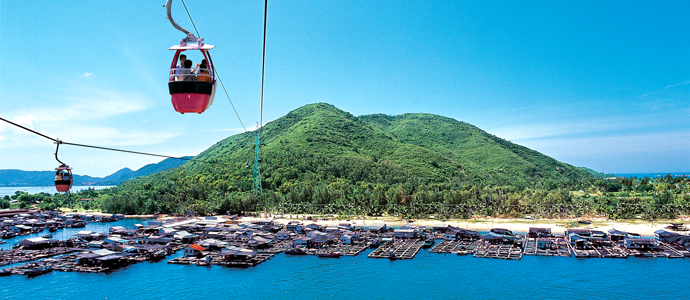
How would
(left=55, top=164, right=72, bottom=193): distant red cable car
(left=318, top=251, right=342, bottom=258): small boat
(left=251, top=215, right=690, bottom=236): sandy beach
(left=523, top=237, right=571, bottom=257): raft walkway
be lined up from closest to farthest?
(left=55, top=164, right=72, bottom=193): distant red cable car, (left=523, top=237, right=571, bottom=257): raft walkway, (left=318, top=251, right=342, bottom=258): small boat, (left=251, top=215, right=690, bottom=236): sandy beach

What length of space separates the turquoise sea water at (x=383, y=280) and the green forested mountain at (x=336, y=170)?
16646 millimetres

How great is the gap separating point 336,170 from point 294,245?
4374cm

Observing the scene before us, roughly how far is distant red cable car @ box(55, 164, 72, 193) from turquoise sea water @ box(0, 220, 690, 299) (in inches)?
732

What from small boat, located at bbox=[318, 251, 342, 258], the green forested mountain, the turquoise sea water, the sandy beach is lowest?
the turquoise sea water

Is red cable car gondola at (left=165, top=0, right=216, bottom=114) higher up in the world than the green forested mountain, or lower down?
lower down

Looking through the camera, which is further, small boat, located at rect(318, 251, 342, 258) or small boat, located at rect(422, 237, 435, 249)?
small boat, located at rect(422, 237, 435, 249)

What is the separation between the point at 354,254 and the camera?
3569 centimetres

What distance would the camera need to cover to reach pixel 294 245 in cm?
3791

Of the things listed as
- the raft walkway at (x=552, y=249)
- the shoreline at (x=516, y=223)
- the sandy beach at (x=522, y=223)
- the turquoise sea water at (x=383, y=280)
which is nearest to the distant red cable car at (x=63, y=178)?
the turquoise sea water at (x=383, y=280)

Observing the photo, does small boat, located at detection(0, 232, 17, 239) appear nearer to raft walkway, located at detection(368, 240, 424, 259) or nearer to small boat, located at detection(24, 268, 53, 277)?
small boat, located at detection(24, 268, 53, 277)

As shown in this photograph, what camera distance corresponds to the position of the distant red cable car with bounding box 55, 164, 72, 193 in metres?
8.31

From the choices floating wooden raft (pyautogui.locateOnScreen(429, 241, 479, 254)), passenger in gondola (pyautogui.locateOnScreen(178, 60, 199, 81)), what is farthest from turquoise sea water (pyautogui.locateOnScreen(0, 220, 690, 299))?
passenger in gondola (pyautogui.locateOnScreen(178, 60, 199, 81))

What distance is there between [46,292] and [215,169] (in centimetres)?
6332

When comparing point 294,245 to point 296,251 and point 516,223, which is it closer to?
point 296,251
